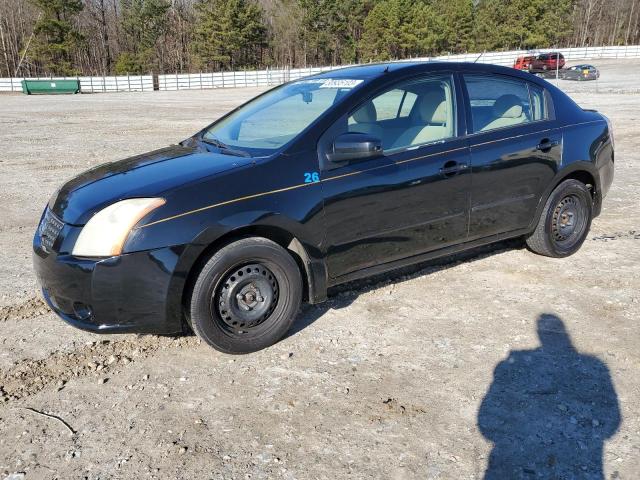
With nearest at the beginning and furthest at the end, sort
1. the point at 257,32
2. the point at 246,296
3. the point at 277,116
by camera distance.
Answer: the point at 246,296 < the point at 277,116 < the point at 257,32

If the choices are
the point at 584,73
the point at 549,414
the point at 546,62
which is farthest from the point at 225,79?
the point at 549,414

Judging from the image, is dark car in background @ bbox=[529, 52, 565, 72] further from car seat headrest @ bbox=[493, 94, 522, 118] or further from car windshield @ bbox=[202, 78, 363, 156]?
car windshield @ bbox=[202, 78, 363, 156]

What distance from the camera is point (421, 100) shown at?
434 cm

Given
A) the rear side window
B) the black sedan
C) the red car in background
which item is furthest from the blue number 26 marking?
the red car in background

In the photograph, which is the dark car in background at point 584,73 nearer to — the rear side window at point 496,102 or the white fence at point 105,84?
the white fence at point 105,84

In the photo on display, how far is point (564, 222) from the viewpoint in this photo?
16.9 feet

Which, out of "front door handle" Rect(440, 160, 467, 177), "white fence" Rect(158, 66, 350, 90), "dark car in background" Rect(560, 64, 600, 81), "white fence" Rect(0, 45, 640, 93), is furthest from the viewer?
"white fence" Rect(158, 66, 350, 90)

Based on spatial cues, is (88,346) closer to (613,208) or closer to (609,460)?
(609,460)

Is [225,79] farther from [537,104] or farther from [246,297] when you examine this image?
[246,297]

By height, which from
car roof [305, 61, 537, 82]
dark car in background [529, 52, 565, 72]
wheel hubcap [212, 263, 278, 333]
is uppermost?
dark car in background [529, 52, 565, 72]

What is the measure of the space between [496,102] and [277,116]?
1.81 meters

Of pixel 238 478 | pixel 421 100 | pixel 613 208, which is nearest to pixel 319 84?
pixel 421 100

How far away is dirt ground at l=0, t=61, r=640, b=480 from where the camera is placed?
265cm

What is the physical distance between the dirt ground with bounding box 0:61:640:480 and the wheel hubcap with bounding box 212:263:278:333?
254 mm
